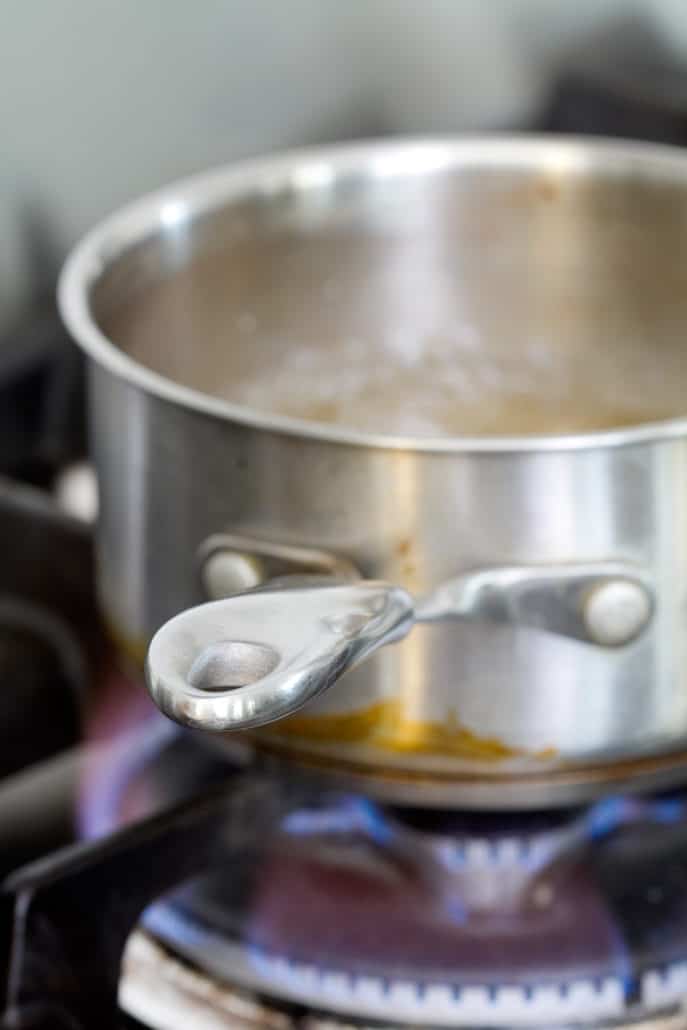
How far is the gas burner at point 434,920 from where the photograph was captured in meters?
0.44

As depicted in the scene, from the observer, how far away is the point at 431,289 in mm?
633

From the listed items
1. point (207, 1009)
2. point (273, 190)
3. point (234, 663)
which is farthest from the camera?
point (273, 190)

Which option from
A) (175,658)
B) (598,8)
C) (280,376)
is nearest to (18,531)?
(280,376)

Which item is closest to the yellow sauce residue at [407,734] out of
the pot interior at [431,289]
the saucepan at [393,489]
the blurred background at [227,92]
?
the saucepan at [393,489]

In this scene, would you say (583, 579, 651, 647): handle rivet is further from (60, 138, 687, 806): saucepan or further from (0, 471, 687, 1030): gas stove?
(0, 471, 687, 1030): gas stove

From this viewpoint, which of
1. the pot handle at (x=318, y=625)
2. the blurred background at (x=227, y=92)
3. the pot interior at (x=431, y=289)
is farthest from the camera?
the blurred background at (x=227, y=92)

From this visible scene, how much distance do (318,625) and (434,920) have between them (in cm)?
17

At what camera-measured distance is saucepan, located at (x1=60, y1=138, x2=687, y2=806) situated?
0.37 metres

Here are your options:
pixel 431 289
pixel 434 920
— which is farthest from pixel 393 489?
pixel 431 289

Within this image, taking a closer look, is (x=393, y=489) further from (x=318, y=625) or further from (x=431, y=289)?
(x=431, y=289)

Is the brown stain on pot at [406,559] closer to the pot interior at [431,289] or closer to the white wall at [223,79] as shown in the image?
the pot interior at [431,289]

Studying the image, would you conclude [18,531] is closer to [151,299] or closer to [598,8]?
[151,299]

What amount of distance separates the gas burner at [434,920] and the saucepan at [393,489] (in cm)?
5

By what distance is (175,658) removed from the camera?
312mm
